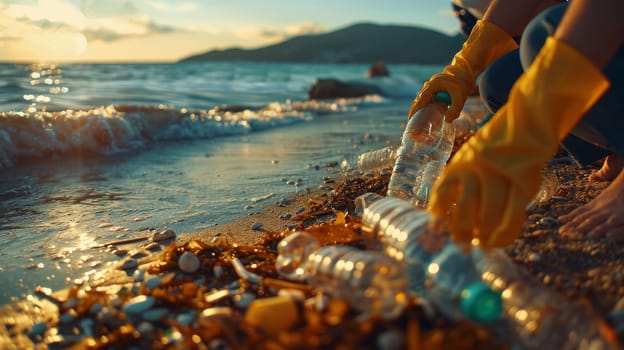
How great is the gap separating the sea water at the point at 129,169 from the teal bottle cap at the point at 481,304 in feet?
5.52

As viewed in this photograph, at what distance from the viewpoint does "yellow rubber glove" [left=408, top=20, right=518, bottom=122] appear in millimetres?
2713

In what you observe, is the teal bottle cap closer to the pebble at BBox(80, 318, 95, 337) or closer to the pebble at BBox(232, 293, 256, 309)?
the pebble at BBox(232, 293, 256, 309)

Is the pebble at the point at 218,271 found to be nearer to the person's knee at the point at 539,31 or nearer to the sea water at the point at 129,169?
the sea water at the point at 129,169

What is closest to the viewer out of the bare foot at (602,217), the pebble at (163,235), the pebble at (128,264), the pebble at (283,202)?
the bare foot at (602,217)

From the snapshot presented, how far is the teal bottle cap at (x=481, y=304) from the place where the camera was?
1.35 meters

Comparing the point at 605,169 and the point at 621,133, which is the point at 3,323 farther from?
the point at 605,169

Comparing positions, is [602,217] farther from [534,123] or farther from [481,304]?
[481,304]

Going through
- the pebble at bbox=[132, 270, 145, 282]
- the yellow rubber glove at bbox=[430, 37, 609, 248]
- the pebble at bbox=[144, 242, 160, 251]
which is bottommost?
the pebble at bbox=[144, 242, 160, 251]

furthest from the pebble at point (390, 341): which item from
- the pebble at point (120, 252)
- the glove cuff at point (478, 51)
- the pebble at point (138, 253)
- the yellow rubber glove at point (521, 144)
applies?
the glove cuff at point (478, 51)

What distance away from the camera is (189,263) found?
83.6 inches

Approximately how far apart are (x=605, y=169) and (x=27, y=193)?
12.8ft

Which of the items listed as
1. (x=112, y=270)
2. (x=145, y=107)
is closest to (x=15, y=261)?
(x=112, y=270)

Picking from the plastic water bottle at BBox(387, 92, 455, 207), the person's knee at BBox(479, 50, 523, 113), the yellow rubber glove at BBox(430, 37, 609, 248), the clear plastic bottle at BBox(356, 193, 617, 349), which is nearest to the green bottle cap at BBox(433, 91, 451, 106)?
the plastic water bottle at BBox(387, 92, 455, 207)

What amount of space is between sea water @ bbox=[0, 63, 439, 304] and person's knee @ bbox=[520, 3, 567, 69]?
6.07ft
